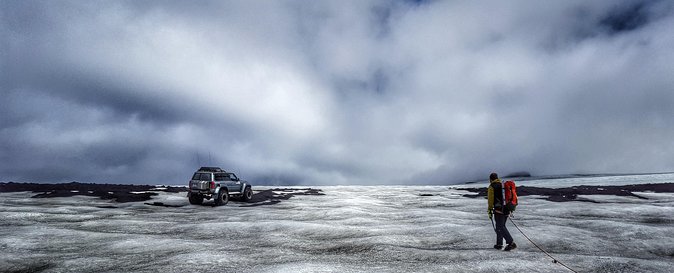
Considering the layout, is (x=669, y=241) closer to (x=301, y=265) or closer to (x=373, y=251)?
(x=373, y=251)

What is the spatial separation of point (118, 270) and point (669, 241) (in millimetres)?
18508

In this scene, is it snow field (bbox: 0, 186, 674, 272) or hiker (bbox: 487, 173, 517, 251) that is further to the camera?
hiker (bbox: 487, 173, 517, 251)

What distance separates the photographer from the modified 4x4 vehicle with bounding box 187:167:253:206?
27.3 m

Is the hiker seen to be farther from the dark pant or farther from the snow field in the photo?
the snow field

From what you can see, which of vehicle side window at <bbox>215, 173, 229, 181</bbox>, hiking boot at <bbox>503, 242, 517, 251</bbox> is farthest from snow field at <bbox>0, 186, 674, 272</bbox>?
vehicle side window at <bbox>215, 173, 229, 181</bbox>

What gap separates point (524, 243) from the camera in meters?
12.5

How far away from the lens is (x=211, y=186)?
27250 mm

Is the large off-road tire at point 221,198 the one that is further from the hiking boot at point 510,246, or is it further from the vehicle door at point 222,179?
the hiking boot at point 510,246

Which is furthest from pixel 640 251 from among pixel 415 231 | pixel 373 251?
pixel 373 251

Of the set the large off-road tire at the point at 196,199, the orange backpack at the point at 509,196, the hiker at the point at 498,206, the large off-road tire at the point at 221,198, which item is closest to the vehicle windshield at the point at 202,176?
the large off-road tire at the point at 196,199

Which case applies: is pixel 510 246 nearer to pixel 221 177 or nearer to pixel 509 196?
pixel 509 196

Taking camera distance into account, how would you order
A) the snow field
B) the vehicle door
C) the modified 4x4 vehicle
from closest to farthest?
the snow field < the modified 4x4 vehicle < the vehicle door

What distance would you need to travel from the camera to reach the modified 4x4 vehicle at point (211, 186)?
1074 inches

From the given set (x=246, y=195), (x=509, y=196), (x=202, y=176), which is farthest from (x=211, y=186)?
(x=509, y=196)
